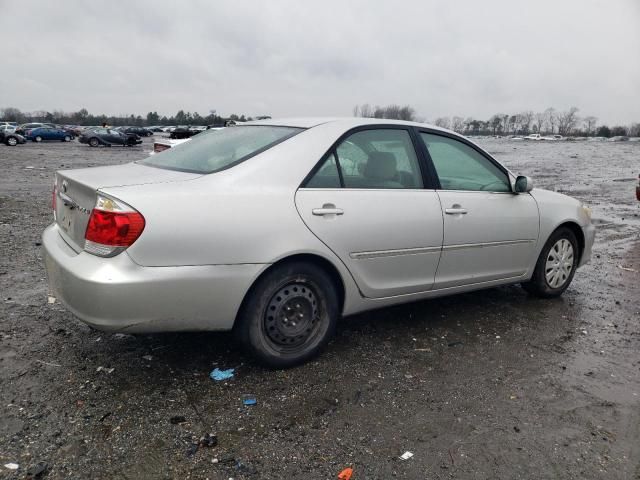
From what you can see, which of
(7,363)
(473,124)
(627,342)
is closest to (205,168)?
(7,363)

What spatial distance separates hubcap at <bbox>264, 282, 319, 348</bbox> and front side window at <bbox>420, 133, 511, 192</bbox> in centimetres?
149

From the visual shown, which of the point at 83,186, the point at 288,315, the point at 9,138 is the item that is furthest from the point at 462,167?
the point at 9,138

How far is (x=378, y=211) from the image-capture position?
3568 mm

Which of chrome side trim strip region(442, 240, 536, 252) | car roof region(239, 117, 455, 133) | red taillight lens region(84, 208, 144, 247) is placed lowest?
chrome side trim strip region(442, 240, 536, 252)

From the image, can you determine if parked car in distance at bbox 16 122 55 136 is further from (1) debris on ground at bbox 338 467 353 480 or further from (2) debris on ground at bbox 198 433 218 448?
(1) debris on ground at bbox 338 467 353 480

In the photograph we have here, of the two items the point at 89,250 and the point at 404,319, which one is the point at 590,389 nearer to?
the point at 404,319

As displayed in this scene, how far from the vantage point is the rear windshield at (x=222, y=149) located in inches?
133

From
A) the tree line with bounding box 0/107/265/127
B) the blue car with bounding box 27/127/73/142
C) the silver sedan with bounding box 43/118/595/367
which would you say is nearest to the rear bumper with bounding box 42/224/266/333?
the silver sedan with bounding box 43/118/595/367

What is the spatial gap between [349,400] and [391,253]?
1099 millimetres

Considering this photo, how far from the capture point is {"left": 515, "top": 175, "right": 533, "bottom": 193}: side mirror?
4.43 metres

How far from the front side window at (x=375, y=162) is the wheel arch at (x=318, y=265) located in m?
0.48

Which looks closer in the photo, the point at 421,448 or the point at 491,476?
the point at 491,476

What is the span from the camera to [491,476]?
2.41m

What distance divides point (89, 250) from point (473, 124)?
491ft
